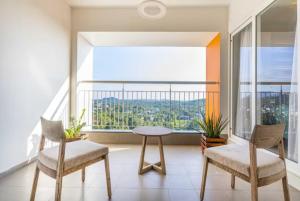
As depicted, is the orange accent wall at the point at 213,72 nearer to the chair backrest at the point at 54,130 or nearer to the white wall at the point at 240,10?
the white wall at the point at 240,10

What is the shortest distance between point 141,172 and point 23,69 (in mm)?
1954

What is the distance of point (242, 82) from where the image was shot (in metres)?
3.29

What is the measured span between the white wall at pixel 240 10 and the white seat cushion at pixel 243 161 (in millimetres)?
2058

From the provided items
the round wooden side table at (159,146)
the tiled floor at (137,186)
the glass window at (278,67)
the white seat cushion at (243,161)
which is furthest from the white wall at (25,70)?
the glass window at (278,67)

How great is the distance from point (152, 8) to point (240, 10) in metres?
1.61

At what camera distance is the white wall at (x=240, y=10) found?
2836 millimetres

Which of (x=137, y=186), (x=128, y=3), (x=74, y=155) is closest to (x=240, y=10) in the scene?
(x=128, y=3)

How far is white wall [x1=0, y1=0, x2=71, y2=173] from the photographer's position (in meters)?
2.22

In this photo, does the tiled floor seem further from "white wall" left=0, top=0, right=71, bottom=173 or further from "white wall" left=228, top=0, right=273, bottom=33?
"white wall" left=228, top=0, right=273, bottom=33

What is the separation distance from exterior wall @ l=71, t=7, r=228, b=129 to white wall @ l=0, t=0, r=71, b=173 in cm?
58

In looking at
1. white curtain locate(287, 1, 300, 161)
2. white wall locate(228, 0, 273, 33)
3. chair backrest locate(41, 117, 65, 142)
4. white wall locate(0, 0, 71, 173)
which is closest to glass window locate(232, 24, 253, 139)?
white wall locate(228, 0, 273, 33)

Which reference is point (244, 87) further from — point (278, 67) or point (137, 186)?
point (137, 186)

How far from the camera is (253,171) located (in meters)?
1.39

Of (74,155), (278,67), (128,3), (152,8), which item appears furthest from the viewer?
(128,3)
